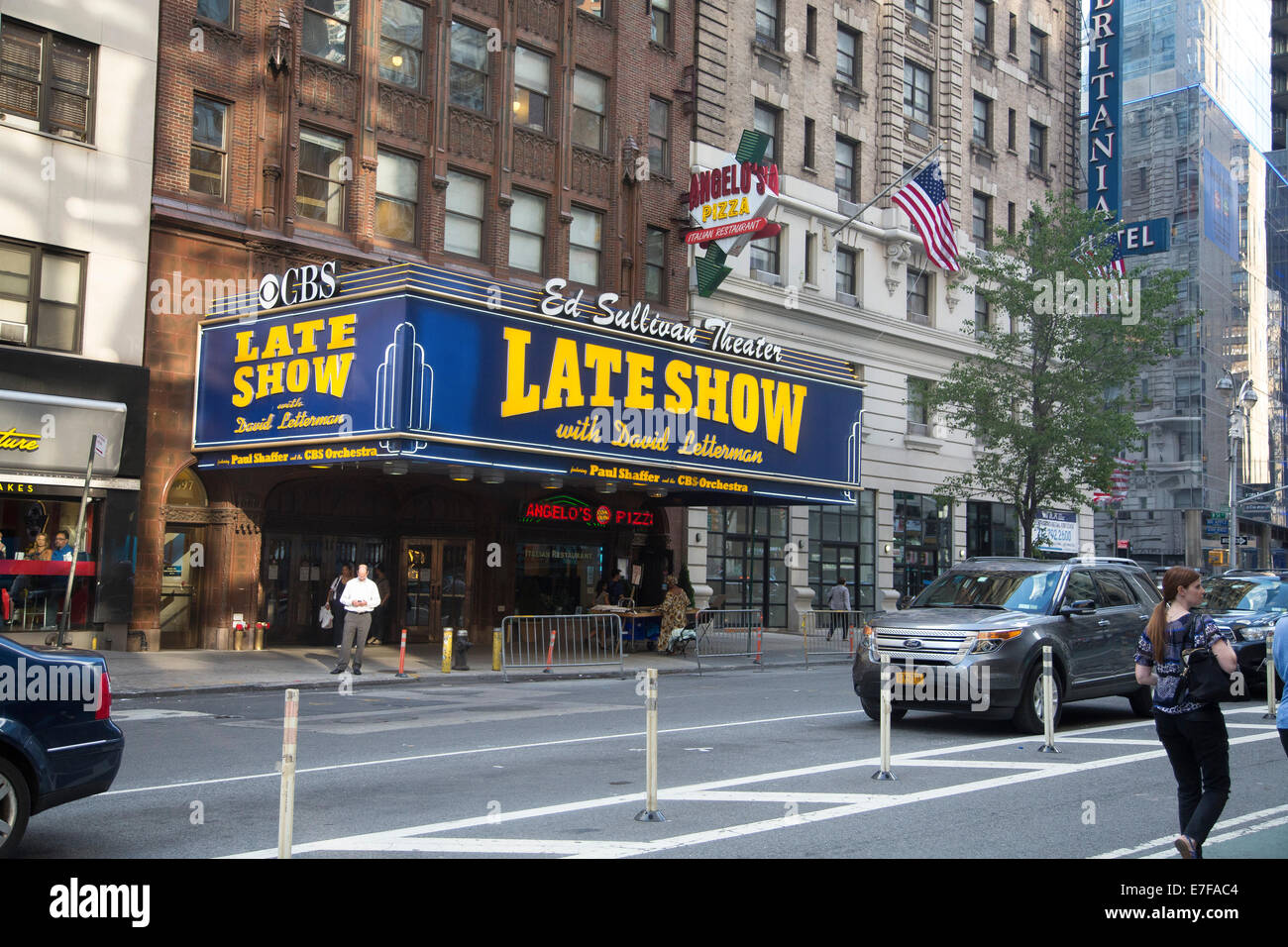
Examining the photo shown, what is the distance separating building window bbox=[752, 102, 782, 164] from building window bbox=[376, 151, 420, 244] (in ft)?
40.7

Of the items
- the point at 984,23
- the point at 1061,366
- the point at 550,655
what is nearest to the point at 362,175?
the point at 550,655

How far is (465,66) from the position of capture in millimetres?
28516

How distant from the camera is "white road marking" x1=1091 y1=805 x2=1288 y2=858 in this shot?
7.94 meters

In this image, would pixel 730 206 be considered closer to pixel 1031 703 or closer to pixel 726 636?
pixel 726 636

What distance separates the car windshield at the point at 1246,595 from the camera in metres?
19.9

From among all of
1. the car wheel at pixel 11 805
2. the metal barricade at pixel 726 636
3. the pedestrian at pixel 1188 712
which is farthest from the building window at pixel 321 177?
the pedestrian at pixel 1188 712

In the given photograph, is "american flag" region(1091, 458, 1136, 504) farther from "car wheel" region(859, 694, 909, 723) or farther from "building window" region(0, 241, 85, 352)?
"building window" region(0, 241, 85, 352)

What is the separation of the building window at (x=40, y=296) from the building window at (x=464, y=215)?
26.9 ft

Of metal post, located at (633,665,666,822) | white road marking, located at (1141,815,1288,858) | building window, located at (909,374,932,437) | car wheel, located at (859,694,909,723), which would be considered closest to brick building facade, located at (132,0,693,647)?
building window, located at (909,374,932,437)

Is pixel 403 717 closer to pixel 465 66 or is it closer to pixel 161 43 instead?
pixel 161 43

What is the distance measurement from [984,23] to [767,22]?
469 inches

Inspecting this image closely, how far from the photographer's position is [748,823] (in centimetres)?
880
